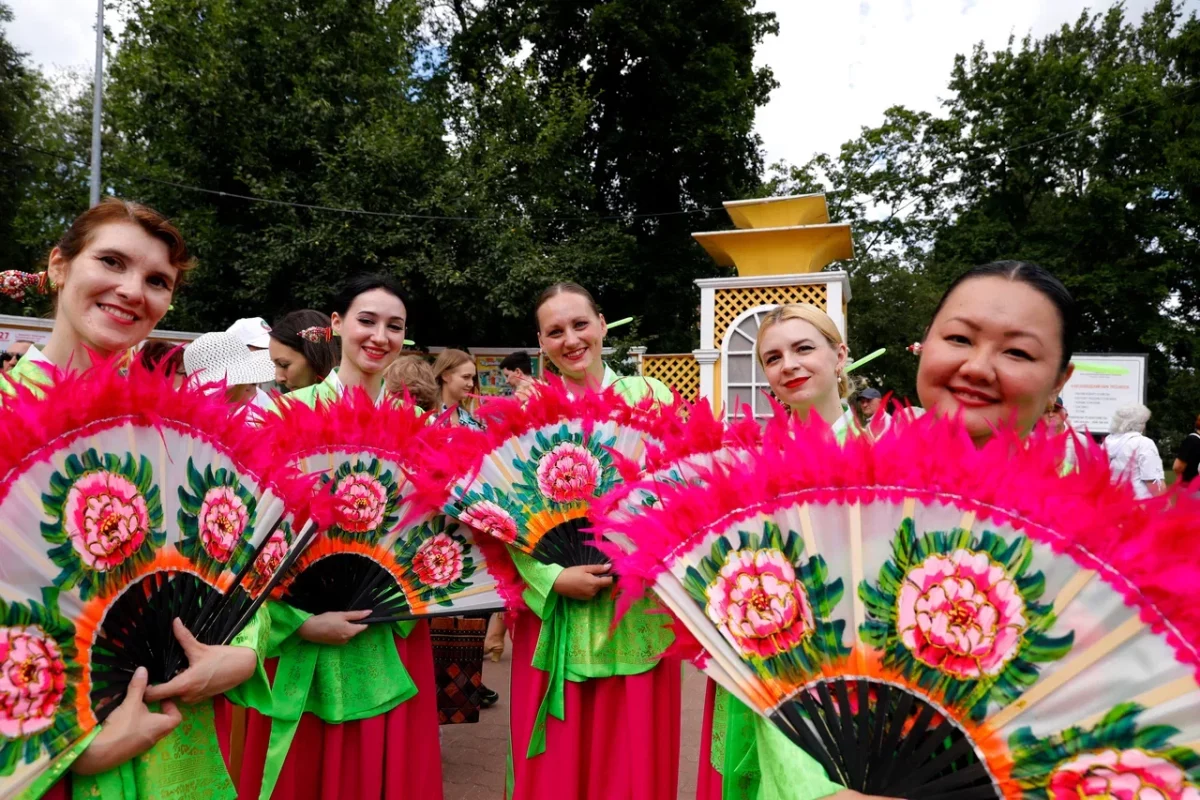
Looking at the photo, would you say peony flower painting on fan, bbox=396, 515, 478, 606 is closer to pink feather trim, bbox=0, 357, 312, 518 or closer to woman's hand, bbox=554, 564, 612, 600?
woman's hand, bbox=554, 564, 612, 600

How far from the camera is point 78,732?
1.45 meters

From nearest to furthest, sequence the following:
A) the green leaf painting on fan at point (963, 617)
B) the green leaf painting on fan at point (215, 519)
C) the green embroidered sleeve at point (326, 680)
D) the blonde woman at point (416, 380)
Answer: the green leaf painting on fan at point (963, 617) < the green leaf painting on fan at point (215, 519) < the green embroidered sleeve at point (326, 680) < the blonde woman at point (416, 380)

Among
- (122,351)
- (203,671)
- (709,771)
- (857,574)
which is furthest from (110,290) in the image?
(709,771)

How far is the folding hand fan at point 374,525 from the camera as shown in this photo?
2377 millimetres

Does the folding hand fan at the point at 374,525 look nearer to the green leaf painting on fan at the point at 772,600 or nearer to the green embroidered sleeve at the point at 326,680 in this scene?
the green embroidered sleeve at the point at 326,680

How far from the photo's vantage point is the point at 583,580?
2482mm

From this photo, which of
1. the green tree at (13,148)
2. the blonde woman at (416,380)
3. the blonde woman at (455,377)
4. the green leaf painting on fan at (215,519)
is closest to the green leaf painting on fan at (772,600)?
the green leaf painting on fan at (215,519)

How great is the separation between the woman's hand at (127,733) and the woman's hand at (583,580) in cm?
121

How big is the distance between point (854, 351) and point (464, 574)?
25079 mm

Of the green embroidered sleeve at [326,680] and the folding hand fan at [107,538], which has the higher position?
the folding hand fan at [107,538]

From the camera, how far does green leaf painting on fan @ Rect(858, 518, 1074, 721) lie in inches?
45.8

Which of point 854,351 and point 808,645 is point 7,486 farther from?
point 854,351

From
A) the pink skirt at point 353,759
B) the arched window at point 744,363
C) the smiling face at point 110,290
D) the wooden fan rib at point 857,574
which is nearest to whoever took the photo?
the wooden fan rib at point 857,574

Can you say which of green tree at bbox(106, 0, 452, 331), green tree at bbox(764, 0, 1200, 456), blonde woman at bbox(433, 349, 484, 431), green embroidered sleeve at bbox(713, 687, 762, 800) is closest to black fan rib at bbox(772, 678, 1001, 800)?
green embroidered sleeve at bbox(713, 687, 762, 800)
